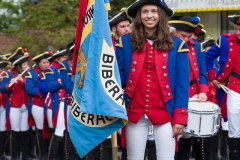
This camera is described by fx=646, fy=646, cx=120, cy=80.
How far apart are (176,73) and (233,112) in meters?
2.66

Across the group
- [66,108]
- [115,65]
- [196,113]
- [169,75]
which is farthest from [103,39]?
[66,108]

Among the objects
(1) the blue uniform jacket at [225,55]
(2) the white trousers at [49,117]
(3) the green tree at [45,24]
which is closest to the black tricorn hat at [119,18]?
(1) the blue uniform jacket at [225,55]

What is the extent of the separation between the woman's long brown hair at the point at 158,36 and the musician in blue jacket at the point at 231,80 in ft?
8.85

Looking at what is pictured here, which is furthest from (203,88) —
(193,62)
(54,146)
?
(54,146)

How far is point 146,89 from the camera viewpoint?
21.0ft

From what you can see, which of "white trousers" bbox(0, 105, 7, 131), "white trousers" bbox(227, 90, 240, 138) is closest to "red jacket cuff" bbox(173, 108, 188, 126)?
"white trousers" bbox(227, 90, 240, 138)

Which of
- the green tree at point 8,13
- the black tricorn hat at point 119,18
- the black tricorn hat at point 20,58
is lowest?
the black tricorn hat at point 20,58

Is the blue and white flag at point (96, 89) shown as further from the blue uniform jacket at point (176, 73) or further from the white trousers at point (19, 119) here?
the white trousers at point (19, 119)

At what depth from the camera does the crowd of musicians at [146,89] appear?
21.0 feet

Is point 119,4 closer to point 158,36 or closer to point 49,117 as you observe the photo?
point 49,117

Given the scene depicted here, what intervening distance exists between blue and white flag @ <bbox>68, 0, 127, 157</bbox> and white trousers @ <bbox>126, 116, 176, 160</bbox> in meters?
0.27

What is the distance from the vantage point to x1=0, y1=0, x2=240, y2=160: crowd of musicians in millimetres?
6391

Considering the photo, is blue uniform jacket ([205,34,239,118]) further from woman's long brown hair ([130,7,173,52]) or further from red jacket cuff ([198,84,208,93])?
woman's long brown hair ([130,7,173,52])

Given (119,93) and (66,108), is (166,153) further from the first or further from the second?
(66,108)
